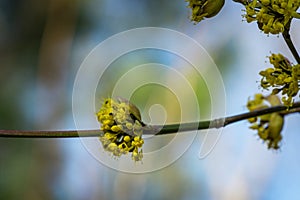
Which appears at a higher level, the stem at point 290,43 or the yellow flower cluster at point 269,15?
the yellow flower cluster at point 269,15

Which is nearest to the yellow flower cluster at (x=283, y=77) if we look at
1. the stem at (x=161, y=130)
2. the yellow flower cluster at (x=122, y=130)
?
the stem at (x=161, y=130)

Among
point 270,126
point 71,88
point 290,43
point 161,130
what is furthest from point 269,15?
point 71,88

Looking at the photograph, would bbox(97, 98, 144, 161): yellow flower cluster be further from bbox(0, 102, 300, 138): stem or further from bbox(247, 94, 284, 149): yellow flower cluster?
bbox(247, 94, 284, 149): yellow flower cluster

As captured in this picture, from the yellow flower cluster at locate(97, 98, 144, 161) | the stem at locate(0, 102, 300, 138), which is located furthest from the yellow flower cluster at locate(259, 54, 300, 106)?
the yellow flower cluster at locate(97, 98, 144, 161)

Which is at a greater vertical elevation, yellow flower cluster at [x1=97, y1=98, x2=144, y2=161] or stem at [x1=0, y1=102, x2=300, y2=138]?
yellow flower cluster at [x1=97, y1=98, x2=144, y2=161]

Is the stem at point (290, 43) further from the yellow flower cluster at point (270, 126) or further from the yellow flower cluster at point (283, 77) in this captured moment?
the yellow flower cluster at point (270, 126)

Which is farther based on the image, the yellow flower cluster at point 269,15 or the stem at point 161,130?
the yellow flower cluster at point 269,15
